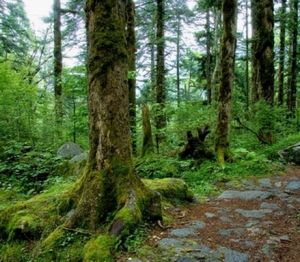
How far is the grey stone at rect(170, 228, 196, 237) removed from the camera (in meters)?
5.08

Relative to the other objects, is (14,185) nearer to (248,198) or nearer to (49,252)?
(49,252)

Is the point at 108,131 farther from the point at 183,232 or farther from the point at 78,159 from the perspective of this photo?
the point at 78,159

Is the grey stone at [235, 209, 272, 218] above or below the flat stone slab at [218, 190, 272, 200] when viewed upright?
below

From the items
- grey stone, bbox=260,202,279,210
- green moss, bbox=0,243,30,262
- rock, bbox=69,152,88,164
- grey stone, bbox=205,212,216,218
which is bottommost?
green moss, bbox=0,243,30,262

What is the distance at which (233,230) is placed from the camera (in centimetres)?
536

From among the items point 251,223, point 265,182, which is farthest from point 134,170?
point 265,182

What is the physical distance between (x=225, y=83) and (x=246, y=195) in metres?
3.30

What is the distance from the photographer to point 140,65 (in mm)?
24500

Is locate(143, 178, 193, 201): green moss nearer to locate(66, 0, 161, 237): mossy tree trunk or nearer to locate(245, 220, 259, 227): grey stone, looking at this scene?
locate(66, 0, 161, 237): mossy tree trunk

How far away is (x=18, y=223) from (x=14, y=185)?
A: 11.1 ft

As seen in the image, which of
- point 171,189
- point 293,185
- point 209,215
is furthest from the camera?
point 293,185

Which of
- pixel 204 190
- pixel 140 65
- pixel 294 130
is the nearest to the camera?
pixel 204 190

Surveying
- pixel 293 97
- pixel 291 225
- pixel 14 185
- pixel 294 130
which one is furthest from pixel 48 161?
pixel 293 97

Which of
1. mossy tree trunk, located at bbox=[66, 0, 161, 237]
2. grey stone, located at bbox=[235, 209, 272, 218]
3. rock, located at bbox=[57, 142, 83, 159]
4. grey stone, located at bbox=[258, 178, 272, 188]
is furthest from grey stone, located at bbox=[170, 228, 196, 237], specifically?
rock, located at bbox=[57, 142, 83, 159]
